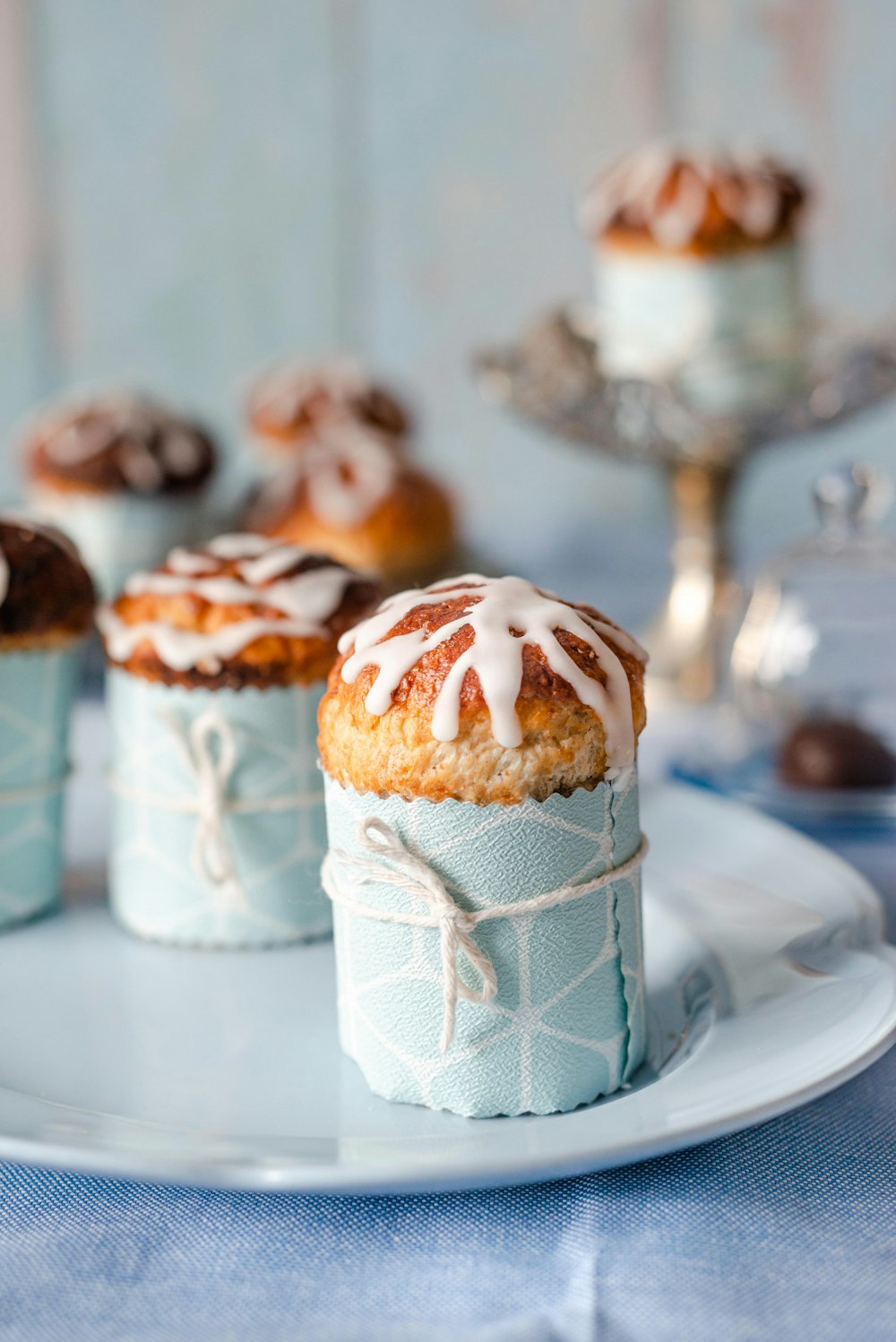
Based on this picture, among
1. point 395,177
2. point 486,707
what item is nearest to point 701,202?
point 486,707

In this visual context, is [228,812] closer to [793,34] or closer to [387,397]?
[387,397]

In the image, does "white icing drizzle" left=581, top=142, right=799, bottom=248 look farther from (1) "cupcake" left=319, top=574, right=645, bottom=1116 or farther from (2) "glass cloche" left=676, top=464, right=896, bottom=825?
(1) "cupcake" left=319, top=574, right=645, bottom=1116

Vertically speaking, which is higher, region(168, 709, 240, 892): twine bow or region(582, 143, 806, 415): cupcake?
region(582, 143, 806, 415): cupcake

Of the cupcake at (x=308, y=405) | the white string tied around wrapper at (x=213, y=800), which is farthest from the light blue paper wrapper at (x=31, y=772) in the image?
the cupcake at (x=308, y=405)

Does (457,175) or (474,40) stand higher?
(474,40)

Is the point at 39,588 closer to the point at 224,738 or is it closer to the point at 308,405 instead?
the point at 224,738

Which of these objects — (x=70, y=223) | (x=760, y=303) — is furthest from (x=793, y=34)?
(x=70, y=223)

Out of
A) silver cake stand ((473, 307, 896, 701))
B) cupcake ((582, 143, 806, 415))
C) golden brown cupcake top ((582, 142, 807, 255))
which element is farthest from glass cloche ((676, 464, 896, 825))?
golden brown cupcake top ((582, 142, 807, 255))
